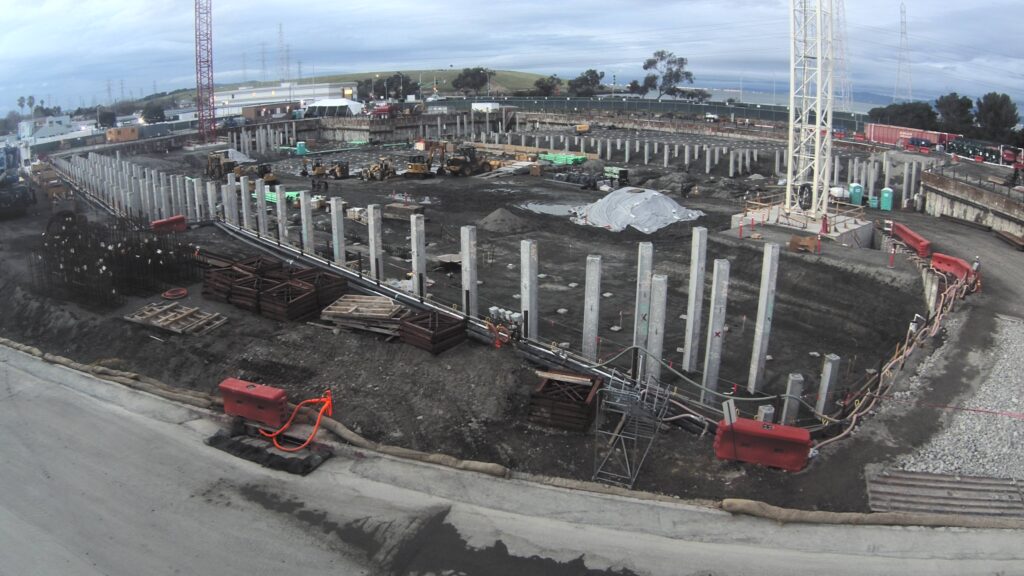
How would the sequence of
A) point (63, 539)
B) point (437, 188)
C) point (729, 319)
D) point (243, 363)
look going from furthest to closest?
point (437, 188) → point (729, 319) → point (243, 363) → point (63, 539)

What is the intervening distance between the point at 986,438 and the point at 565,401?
6.52 metres

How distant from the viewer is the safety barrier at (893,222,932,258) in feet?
72.0

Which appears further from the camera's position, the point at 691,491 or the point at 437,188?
the point at 437,188

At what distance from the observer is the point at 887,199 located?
33.2 metres

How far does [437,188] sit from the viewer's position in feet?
127

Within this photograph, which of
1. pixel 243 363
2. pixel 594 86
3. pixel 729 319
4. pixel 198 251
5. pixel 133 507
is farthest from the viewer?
pixel 594 86

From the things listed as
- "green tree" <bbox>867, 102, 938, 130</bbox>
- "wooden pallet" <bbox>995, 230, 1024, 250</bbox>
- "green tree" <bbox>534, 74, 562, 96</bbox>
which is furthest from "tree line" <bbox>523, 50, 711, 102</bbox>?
"wooden pallet" <bbox>995, 230, 1024, 250</bbox>

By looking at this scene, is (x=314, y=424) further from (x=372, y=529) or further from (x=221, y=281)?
(x=221, y=281)

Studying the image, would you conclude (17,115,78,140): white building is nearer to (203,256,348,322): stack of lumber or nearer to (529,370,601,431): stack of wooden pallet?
(203,256,348,322): stack of lumber

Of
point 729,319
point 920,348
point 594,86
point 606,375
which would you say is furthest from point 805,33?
point 594,86

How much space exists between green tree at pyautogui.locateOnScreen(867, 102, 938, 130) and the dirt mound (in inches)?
2005

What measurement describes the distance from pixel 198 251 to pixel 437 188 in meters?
18.7

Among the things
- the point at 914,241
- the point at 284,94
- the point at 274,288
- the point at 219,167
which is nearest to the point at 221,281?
the point at 274,288

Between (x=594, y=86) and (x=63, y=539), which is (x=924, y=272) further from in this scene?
(x=594, y=86)
